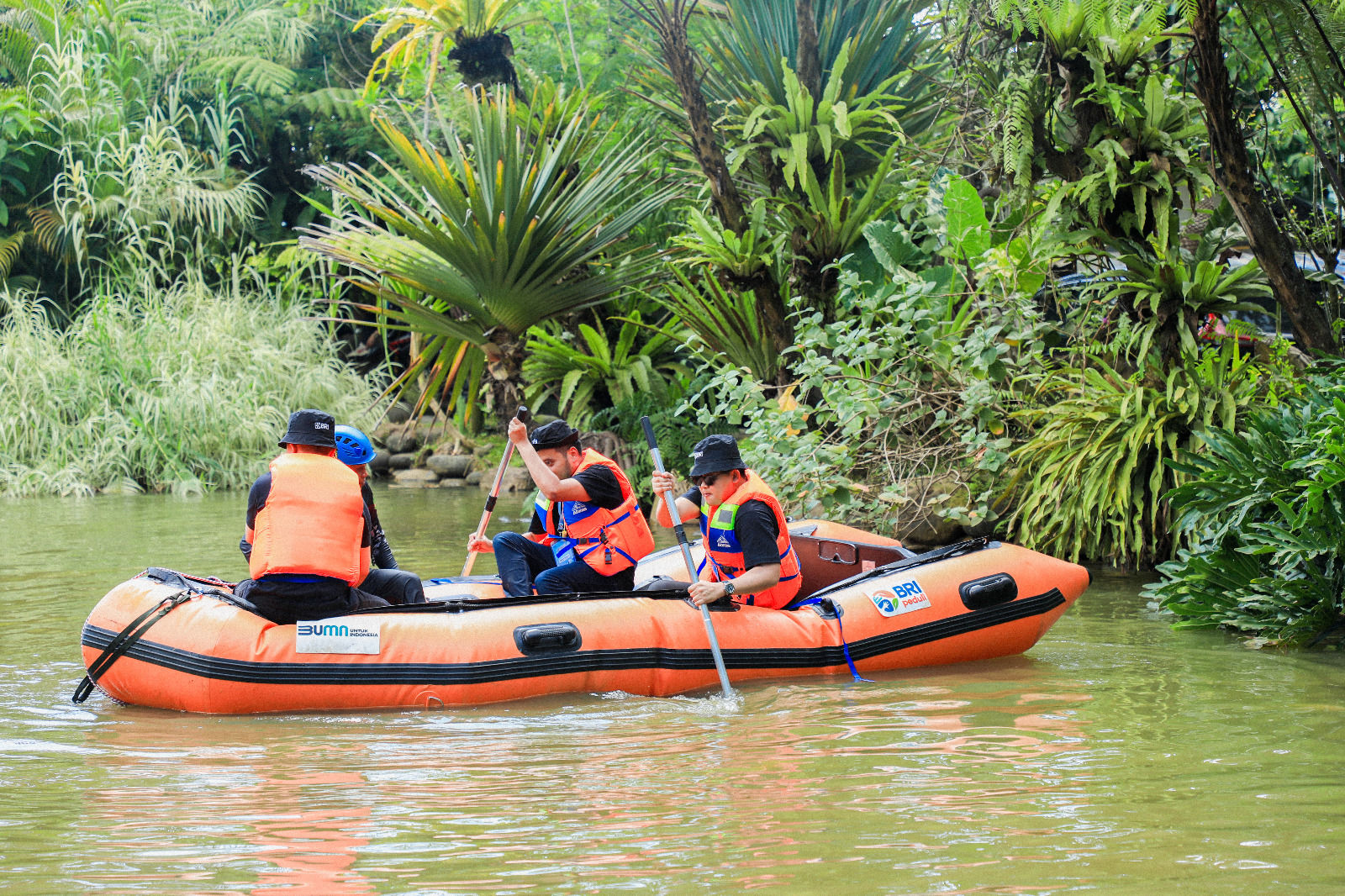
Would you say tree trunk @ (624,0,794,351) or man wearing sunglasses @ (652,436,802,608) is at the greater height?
tree trunk @ (624,0,794,351)

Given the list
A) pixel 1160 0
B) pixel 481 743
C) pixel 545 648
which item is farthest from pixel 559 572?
pixel 1160 0

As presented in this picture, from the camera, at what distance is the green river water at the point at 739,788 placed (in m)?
3.21

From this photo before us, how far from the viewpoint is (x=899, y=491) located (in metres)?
8.63

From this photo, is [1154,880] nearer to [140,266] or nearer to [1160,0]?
[1160,0]

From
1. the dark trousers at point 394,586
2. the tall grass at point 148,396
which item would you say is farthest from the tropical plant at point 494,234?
the tall grass at point 148,396

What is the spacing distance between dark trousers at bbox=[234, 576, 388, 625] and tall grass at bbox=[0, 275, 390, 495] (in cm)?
1129

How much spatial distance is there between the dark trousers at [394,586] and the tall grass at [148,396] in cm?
1062

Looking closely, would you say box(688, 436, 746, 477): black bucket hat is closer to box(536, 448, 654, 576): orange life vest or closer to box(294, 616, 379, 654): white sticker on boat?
box(536, 448, 654, 576): orange life vest

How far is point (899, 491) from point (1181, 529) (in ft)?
7.49

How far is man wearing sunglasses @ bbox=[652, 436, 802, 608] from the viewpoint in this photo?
5.93m

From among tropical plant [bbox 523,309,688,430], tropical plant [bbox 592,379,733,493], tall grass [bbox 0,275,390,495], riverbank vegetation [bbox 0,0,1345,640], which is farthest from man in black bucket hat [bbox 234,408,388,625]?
tall grass [bbox 0,275,390,495]

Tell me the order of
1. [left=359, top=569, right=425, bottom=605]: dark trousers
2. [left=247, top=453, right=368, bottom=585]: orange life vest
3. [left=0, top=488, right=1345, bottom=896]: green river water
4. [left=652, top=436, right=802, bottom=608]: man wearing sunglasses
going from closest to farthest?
1. [left=0, top=488, right=1345, bottom=896]: green river water
2. [left=247, top=453, right=368, bottom=585]: orange life vest
3. [left=652, top=436, right=802, bottom=608]: man wearing sunglasses
4. [left=359, top=569, right=425, bottom=605]: dark trousers

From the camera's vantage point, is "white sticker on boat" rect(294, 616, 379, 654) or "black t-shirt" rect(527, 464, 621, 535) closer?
"white sticker on boat" rect(294, 616, 379, 654)

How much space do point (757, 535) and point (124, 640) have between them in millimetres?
2847
